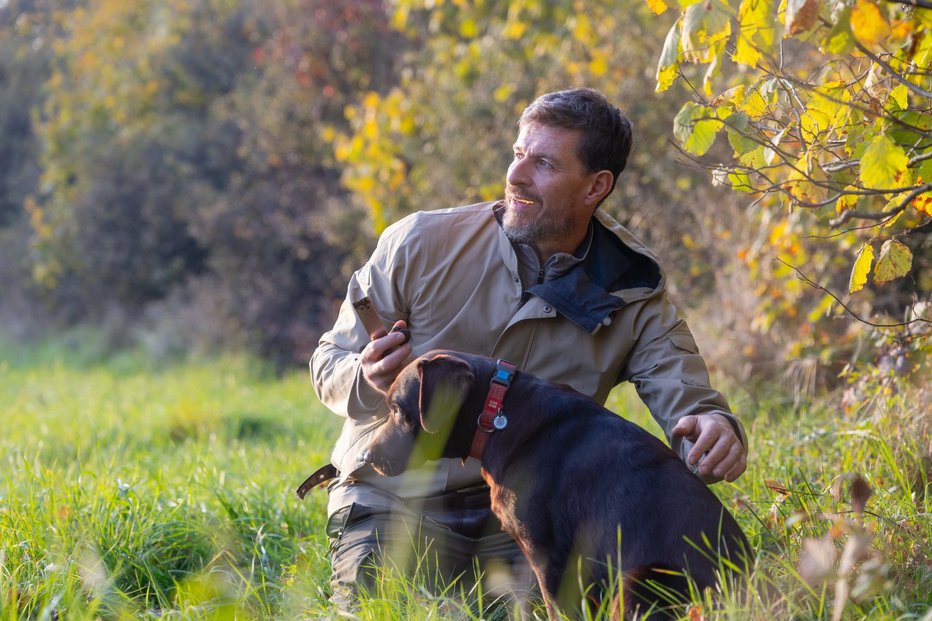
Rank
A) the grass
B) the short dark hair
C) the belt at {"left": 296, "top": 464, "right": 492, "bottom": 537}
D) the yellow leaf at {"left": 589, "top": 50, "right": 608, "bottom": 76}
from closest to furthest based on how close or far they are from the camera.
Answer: the grass
the belt at {"left": 296, "top": 464, "right": 492, "bottom": 537}
the short dark hair
the yellow leaf at {"left": 589, "top": 50, "right": 608, "bottom": 76}

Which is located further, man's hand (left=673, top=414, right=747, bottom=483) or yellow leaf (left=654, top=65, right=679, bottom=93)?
man's hand (left=673, top=414, right=747, bottom=483)

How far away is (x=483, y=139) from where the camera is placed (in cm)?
947

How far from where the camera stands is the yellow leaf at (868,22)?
2.33m

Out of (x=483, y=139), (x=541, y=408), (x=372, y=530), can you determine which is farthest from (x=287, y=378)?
(x=541, y=408)

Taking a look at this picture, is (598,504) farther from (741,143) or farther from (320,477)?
(320,477)

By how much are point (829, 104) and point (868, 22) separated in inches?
28.9

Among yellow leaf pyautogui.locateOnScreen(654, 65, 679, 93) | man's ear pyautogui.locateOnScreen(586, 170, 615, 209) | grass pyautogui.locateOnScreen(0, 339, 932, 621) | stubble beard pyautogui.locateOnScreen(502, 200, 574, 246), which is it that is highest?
yellow leaf pyautogui.locateOnScreen(654, 65, 679, 93)

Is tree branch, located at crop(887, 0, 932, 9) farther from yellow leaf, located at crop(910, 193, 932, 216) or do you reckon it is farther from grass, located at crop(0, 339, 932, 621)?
grass, located at crop(0, 339, 932, 621)

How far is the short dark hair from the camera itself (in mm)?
3924

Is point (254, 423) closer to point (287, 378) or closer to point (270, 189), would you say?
point (287, 378)

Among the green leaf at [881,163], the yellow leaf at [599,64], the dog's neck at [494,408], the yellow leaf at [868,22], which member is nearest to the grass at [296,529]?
→ the dog's neck at [494,408]

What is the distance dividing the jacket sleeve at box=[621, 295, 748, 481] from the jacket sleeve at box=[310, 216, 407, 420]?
918 mm

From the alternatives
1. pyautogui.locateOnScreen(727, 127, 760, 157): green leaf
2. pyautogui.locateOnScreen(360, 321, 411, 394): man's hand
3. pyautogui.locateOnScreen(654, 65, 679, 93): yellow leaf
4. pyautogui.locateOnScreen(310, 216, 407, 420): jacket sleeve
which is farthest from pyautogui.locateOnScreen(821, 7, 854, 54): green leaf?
pyautogui.locateOnScreen(310, 216, 407, 420): jacket sleeve

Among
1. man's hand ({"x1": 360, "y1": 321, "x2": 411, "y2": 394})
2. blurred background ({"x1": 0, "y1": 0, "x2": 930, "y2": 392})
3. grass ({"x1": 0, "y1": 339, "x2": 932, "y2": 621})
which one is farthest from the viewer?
blurred background ({"x1": 0, "y1": 0, "x2": 930, "y2": 392})
